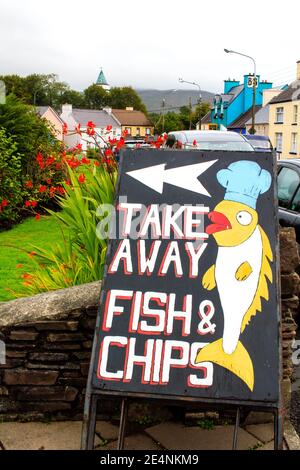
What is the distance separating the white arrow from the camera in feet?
10.6

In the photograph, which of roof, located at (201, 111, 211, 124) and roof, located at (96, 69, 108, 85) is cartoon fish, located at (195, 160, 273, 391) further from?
roof, located at (96, 69, 108, 85)

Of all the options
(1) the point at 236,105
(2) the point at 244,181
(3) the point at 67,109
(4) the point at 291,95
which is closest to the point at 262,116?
(1) the point at 236,105

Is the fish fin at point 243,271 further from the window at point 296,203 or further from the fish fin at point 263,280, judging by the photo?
the window at point 296,203

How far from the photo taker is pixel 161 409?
3672 millimetres

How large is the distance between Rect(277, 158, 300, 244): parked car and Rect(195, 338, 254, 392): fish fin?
3651 millimetres

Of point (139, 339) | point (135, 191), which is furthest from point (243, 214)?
point (139, 339)

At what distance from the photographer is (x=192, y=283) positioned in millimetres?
2971

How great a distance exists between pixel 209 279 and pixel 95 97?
110799mm

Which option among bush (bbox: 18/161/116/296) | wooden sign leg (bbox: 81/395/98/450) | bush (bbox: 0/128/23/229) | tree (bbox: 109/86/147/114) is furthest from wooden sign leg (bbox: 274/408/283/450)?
tree (bbox: 109/86/147/114)

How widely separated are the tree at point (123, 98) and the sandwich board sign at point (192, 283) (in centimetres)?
10808

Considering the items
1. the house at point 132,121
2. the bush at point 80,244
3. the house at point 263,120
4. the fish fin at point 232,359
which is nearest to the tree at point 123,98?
the house at point 132,121

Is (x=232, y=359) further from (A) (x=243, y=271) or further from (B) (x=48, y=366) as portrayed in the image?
(B) (x=48, y=366)

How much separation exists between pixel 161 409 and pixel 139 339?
3.42ft
